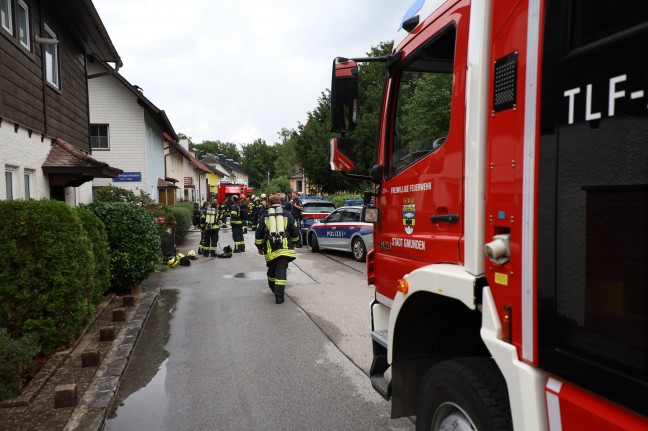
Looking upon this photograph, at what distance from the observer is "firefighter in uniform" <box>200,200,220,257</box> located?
14641 mm

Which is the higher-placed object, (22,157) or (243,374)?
(22,157)

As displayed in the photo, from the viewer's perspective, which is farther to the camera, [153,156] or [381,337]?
[153,156]

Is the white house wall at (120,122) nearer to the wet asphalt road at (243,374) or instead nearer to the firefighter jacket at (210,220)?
the firefighter jacket at (210,220)

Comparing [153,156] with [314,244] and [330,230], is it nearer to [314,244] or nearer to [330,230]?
[314,244]

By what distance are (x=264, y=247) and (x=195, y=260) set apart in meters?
6.24

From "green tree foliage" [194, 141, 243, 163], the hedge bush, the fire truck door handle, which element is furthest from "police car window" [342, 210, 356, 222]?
"green tree foliage" [194, 141, 243, 163]

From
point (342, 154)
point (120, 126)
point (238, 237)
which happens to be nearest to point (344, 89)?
point (342, 154)

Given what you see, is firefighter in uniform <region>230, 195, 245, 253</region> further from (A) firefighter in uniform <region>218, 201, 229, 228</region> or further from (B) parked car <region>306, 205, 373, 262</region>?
(B) parked car <region>306, 205, 373, 262</region>

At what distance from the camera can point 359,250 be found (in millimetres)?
13383

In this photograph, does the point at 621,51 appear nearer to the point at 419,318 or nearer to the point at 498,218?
the point at 498,218

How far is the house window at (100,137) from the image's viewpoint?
22.4 meters

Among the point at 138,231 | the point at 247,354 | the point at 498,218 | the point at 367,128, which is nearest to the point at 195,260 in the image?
the point at 138,231

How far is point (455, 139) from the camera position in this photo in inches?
96.0

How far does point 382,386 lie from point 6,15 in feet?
26.3
